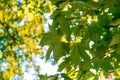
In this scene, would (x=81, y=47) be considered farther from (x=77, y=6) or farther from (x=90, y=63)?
(x=77, y=6)

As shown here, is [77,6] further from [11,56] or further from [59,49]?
[11,56]

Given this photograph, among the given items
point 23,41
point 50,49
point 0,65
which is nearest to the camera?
point 50,49

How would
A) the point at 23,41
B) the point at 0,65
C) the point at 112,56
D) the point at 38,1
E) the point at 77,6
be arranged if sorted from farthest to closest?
the point at 23,41, the point at 0,65, the point at 38,1, the point at 112,56, the point at 77,6

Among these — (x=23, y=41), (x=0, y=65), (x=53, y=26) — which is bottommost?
(x=53, y=26)

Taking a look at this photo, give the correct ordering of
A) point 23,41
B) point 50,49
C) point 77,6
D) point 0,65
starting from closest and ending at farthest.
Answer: point 77,6 → point 50,49 → point 0,65 → point 23,41

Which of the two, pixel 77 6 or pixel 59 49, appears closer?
pixel 77 6

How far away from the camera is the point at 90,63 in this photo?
2145 millimetres

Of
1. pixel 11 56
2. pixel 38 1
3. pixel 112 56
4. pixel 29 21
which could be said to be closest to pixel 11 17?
pixel 29 21

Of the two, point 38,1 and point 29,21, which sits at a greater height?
point 29,21

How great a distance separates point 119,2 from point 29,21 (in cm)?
1059

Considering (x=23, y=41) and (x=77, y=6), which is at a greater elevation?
(x=23, y=41)

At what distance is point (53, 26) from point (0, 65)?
10131 mm

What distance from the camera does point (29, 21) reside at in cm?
1252

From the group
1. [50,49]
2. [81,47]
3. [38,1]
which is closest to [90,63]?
[81,47]
